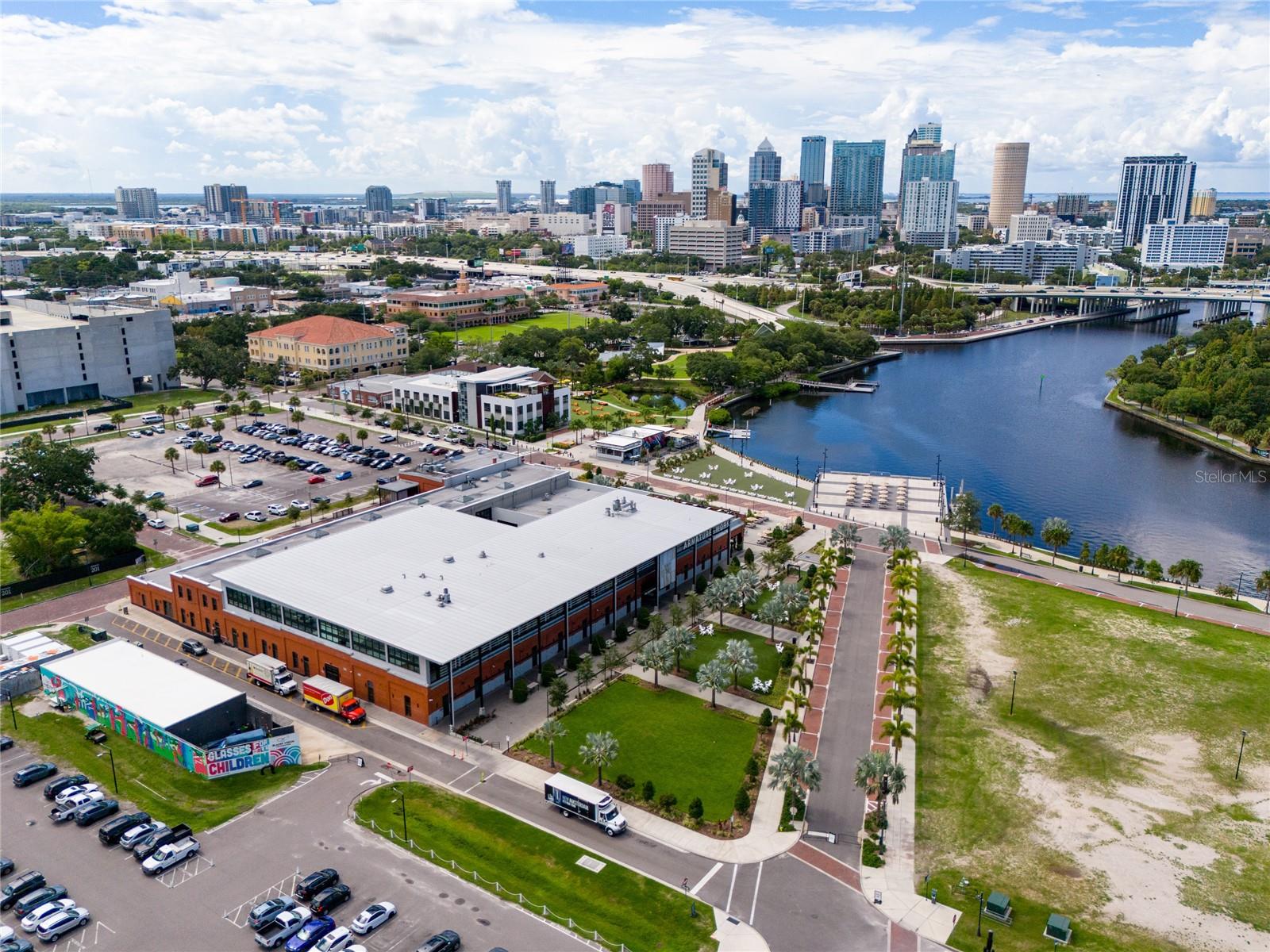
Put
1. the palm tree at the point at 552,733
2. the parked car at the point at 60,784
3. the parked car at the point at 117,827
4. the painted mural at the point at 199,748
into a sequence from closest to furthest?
the parked car at the point at 117,827 < the parked car at the point at 60,784 < the painted mural at the point at 199,748 < the palm tree at the point at 552,733

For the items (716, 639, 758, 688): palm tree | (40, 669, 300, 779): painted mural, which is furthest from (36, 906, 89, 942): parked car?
(716, 639, 758, 688): palm tree

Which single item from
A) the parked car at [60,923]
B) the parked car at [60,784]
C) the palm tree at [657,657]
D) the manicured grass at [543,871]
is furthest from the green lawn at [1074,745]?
the parked car at [60,784]

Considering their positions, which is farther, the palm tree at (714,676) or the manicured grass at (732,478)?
the manicured grass at (732,478)

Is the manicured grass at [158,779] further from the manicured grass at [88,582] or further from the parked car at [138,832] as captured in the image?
the manicured grass at [88,582]

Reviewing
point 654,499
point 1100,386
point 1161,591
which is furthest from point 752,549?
point 1100,386

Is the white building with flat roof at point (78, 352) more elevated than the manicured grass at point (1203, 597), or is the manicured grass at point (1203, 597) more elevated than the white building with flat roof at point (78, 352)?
the white building with flat roof at point (78, 352)
